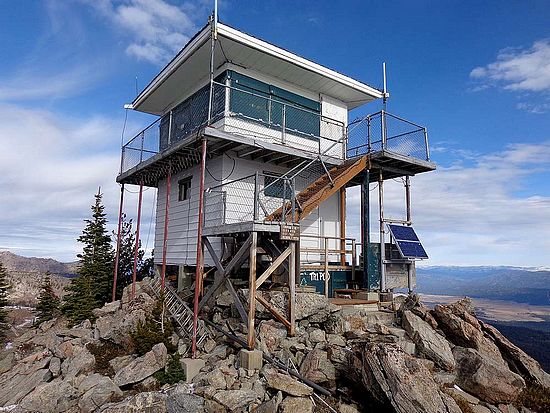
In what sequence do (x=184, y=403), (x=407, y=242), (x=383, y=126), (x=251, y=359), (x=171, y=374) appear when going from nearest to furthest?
(x=184, y=403)
(x=251, y=359)
(x=171, y=374)
(x=383, y=126)
(x=407, y=242)

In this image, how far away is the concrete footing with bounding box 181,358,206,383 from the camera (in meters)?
9.51

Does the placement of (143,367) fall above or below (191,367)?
below

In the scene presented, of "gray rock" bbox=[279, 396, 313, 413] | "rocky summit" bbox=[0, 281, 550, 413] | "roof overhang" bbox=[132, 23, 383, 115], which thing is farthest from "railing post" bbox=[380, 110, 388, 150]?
"gray rock" bbox=[279, 396, 313, 413]

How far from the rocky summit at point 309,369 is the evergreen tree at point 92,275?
5.47 metres

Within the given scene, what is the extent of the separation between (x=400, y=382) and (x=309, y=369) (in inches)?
85.7

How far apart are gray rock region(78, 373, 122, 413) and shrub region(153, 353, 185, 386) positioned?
986 mm

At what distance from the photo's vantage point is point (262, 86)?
14.5 meters

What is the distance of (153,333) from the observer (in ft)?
35.7

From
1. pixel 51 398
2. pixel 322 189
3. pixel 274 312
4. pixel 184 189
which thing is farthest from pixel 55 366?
pixel 322 189

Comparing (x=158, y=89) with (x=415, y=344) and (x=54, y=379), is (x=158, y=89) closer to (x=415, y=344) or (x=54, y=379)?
(x=54, y=379)

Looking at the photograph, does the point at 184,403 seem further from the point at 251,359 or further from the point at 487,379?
the point at 487,379

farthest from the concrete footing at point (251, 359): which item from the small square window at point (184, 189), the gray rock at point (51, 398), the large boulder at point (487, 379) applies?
the small square window at point (184, 189)

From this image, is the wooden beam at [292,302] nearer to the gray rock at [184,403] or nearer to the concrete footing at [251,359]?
the concrete footing at [251,359]

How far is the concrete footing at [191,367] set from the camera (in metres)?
9.51
